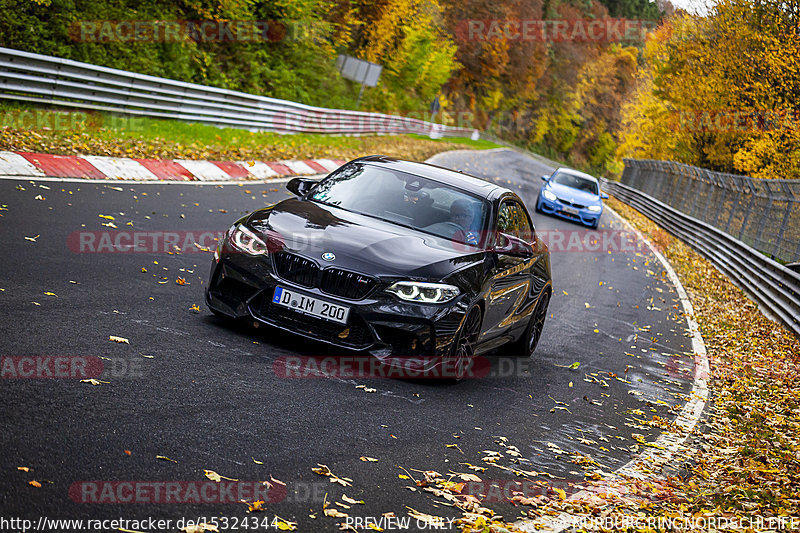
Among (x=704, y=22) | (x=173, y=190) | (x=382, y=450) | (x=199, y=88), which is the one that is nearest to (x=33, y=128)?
(x=173, y=190)

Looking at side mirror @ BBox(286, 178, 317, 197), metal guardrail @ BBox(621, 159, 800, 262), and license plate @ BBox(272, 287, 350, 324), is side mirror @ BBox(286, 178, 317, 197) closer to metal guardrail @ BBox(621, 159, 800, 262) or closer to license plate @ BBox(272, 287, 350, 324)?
license plate @ BBox(272, 287, 350, 324)

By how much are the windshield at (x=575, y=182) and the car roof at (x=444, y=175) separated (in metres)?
18.8

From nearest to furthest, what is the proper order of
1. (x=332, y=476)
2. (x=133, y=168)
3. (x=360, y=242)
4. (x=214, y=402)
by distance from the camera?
(x=332, y=476)
(x=214, y=402)
(x=360, y=242)
(x=133, y=168)

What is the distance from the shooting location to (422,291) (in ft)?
21.7

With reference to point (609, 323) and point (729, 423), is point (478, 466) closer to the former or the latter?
point (729, 423)

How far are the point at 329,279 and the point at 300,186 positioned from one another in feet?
5.96

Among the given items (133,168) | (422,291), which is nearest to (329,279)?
(422,291)

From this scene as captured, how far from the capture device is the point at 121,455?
4.30 m

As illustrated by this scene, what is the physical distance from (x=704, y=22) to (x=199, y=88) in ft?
81.5

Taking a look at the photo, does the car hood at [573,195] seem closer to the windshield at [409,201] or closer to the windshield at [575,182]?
the windshield at [575,182]

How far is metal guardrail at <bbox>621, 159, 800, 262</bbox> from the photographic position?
17719mm

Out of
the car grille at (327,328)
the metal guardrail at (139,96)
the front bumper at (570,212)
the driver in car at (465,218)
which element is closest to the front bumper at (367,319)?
the car grille at (327,328)

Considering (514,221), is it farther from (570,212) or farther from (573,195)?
(573,195)

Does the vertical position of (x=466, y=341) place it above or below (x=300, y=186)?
below
